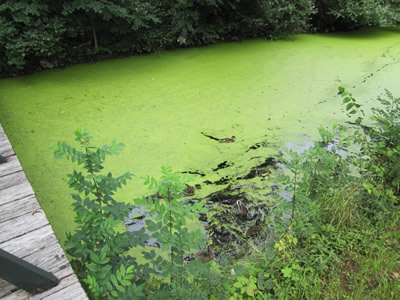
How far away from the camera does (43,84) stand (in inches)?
122

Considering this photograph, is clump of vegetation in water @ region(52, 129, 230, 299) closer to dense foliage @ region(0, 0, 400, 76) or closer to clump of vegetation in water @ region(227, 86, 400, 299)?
clump of vegetation in water @ region(227, 86, 400, 299)

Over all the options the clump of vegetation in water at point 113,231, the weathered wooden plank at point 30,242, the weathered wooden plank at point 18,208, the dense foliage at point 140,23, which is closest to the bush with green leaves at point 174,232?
the clump of vegetation in water at point 113,231

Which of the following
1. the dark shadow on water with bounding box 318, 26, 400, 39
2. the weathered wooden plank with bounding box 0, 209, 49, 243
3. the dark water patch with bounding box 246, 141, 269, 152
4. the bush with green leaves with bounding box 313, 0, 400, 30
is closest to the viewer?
the weathered wooden plank with bounding box 0, 209, 49, 243

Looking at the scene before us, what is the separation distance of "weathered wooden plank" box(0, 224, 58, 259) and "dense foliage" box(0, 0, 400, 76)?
250 cm

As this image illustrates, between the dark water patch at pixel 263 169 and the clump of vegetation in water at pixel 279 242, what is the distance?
0.33m

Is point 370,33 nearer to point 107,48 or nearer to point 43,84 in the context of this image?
point 107,48

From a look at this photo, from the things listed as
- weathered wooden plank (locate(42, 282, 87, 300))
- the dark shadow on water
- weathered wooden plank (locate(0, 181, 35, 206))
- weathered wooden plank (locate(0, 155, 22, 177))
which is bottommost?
the dark shadow on water

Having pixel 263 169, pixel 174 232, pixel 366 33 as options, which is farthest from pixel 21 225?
pixel 366 33

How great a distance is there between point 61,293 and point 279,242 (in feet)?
3.04

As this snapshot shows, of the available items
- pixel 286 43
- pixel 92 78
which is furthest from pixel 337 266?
pixel 286 43

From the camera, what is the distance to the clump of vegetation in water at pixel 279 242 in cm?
98

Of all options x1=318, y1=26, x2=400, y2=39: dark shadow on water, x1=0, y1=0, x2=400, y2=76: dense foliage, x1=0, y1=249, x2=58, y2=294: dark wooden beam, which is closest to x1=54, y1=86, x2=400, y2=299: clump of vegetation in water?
x1=0, y1=249, x2=58, y2=294: dark wooden beam

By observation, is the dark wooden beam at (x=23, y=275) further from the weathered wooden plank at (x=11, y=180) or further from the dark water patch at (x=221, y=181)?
the dark water patch at (x=221, y=181)

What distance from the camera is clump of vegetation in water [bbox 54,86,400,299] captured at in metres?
0.98
